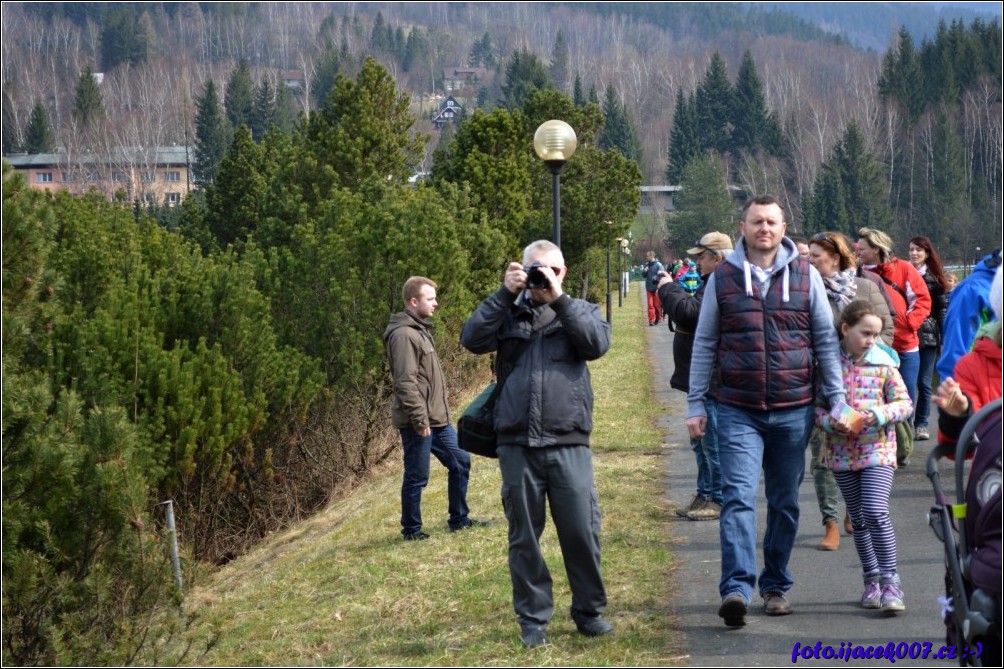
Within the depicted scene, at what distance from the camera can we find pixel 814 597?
6.99m

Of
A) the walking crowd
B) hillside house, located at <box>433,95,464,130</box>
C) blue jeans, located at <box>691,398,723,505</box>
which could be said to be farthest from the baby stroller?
hillside house, located at <box>433,95,464,130</box>

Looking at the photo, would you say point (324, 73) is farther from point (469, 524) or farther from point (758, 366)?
point (758, 366)

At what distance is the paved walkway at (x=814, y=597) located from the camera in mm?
6152

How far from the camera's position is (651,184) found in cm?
14388

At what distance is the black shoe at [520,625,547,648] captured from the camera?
629 centimetres

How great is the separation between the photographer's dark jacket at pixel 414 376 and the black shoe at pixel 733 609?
125 inches

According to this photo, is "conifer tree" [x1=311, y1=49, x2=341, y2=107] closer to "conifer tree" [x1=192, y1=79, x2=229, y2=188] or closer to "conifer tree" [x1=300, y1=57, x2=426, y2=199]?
"conifer tree" [x1=192, y1=79, x2=229, y2=188]

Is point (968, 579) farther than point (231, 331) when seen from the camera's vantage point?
No

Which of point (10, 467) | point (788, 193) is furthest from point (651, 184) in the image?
point (10, 467)

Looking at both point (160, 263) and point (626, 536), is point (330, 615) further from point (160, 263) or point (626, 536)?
point (160, 263)

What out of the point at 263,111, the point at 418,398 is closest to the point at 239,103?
the point at 263,111

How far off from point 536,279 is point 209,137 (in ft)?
322

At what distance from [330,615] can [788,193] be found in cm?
11444

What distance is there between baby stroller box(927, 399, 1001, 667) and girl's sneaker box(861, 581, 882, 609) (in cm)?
152
